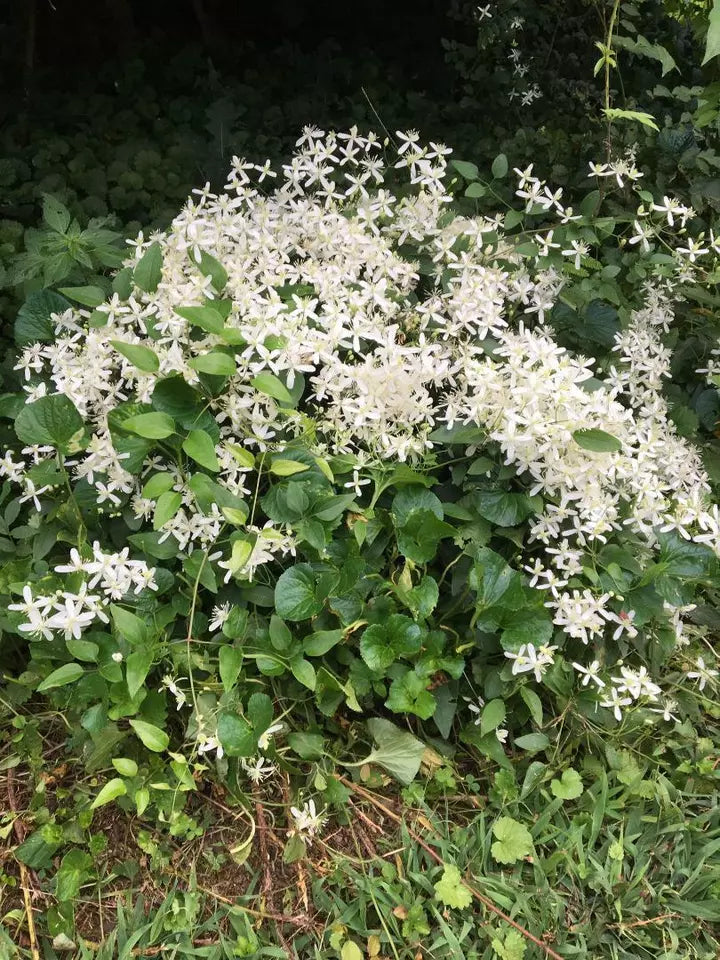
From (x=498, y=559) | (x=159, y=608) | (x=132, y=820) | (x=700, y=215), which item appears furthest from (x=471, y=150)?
(x=132, y=820)

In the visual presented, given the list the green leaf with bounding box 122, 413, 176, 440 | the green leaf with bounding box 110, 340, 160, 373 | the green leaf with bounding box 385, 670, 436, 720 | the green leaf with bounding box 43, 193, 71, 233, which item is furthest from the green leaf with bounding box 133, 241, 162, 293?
the green leaf with bounding box 385, 670, 436, 720

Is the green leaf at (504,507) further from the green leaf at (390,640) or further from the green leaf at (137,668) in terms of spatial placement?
the green leaf at (137,668)

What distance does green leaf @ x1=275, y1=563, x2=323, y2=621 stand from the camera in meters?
1.74

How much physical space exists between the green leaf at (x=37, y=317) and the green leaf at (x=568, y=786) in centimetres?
170

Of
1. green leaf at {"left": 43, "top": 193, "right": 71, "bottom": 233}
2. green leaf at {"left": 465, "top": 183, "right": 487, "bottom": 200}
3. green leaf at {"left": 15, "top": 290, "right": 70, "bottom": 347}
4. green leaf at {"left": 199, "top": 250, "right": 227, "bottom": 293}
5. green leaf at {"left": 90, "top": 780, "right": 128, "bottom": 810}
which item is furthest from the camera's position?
green leaf at {"left": 465, "top": 183, "right": 487, "bottom": 200}

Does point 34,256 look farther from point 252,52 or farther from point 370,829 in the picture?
point 252,52

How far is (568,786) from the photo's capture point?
190 centimetres

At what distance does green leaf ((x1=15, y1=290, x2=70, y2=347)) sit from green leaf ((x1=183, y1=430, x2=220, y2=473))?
25.2 inches

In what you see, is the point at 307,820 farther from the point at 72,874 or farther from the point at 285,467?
the point at 285,467

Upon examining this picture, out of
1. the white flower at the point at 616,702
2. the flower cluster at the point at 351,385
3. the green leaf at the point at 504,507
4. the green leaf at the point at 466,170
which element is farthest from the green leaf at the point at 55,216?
the white flower at the point at 616,702

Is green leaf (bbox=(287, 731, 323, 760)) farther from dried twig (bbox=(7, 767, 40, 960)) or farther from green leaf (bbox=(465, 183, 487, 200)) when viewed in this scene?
green leaf (bbox=(465, 183, 487, 200))

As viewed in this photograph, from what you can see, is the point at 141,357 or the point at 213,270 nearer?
the point at 141,357

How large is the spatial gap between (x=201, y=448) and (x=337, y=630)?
51cm

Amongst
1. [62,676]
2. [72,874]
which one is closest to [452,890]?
[72,874]
